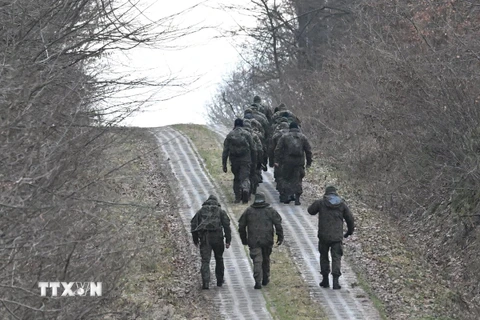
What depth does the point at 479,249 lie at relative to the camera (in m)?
20.9

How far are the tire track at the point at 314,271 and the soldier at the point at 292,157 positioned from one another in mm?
587

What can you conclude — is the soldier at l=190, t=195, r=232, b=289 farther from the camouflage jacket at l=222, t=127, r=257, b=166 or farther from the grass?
the camouflage jacket at l=222, t=127, r=257, b=166

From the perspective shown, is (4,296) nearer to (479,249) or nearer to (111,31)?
(111,31)

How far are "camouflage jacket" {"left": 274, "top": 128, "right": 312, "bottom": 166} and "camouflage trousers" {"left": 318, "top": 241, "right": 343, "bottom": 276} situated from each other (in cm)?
572

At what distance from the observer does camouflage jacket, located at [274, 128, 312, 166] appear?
80.5 feet

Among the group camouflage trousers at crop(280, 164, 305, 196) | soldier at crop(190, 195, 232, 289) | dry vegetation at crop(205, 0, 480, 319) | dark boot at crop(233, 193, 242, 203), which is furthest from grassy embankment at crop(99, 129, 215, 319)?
dry vegetation at crop(205, 0, 480, 319)

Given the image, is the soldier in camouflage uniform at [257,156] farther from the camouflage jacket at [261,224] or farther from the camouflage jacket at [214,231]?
the camouflage jacket at [214,231]

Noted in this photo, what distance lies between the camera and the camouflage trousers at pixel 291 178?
24859 millimetres

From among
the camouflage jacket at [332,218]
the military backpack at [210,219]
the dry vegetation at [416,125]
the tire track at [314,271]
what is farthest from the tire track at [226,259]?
the dry vegetation at [416,125]

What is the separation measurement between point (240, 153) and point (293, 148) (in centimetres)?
131

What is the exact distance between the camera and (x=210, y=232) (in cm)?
1880

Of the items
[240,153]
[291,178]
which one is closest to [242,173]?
[240,153]

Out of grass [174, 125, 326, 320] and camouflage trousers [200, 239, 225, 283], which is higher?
camouflage trousers [200, 239, 225, 283]

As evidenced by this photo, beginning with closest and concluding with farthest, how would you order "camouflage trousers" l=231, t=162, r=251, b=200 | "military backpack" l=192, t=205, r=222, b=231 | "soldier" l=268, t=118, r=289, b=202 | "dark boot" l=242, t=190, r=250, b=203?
1. "military backpack" l=192, t=205, r=222, b=231
2. "camouflage trousers" l=231, t=162, r=251, b=200
3. "dark boot" l=242, t=190, r=250, b=203
4. "soldier" l=268, t=118, r=289, b=202
